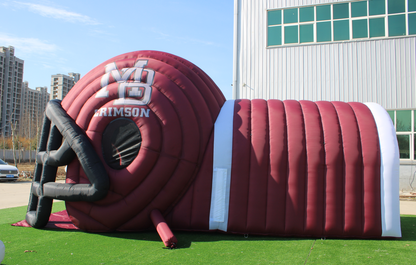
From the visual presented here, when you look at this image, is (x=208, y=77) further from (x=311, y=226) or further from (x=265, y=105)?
(x=311, y=226)

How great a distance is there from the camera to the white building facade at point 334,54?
10773mm

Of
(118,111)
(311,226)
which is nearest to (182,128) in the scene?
(118,111)

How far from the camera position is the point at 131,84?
5.27 m

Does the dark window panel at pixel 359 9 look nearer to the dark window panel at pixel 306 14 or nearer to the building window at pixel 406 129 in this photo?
the dark window panel at pixel 306 14

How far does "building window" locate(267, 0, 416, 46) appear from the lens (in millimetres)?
10953

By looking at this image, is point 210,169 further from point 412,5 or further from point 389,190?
point 412,5

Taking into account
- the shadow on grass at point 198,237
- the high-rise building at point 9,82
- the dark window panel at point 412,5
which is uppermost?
the high-rise building at point 9,82

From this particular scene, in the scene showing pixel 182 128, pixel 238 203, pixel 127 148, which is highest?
pixel 182 128

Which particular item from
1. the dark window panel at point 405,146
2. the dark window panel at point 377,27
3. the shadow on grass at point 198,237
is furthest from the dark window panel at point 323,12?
the shadow on grass at point 198,237

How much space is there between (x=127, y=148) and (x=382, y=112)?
442 centimetres

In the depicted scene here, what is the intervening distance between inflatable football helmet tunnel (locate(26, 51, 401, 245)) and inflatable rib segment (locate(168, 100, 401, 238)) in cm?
2

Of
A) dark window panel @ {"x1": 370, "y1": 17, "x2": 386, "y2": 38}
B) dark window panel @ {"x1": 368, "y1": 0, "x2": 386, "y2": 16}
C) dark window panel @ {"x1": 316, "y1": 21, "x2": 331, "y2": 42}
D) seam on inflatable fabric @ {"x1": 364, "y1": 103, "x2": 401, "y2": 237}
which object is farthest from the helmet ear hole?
dark window panel @ {"x1": 368, "y1": 0, "x2": 386, "y2": 16}

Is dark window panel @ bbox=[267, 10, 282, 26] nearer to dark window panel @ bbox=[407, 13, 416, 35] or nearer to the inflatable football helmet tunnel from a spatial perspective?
dark window panel @ bbox=[407, 13, 416, 35]

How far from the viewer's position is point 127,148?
5.07 m
